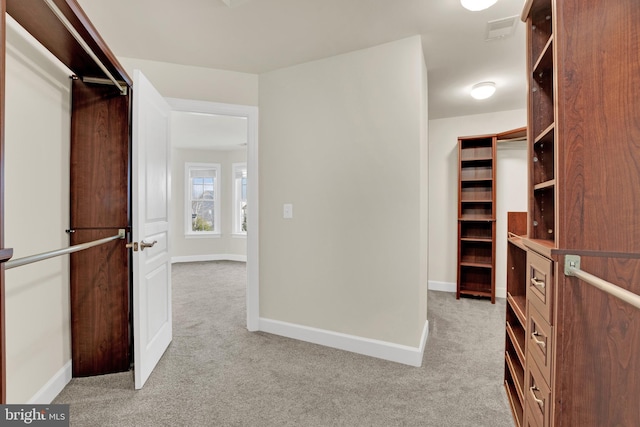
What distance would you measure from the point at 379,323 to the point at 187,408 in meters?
1.44

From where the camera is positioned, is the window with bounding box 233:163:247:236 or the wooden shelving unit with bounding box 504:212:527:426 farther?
the window with bounding box 233:163:247:236

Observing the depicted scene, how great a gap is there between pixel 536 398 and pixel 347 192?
5.78ft

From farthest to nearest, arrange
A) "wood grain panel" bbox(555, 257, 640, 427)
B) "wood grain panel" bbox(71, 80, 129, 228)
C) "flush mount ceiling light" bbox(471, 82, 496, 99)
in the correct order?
"flush mount ceiling light" bbox(471, 82, 496, 99), "wood grain panel" bbox(71, 80, 129, 228), "wood grain panel" bbox(555, 257, 640, 427)

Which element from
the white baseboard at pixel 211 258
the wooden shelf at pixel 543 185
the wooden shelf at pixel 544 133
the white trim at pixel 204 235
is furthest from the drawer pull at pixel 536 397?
the white trim at pixel 204 235

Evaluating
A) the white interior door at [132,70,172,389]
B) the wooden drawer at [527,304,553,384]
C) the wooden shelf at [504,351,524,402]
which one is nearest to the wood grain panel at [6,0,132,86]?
the white interior door at [132,70,172,389]

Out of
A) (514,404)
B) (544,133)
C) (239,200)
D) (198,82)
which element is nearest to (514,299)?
(514,404)

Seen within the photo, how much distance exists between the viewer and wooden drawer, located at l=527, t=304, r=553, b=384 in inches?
43.8

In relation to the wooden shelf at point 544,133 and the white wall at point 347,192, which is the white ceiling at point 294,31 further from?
the wooden shelf at point 544,133

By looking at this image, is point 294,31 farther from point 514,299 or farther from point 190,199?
point 190,199

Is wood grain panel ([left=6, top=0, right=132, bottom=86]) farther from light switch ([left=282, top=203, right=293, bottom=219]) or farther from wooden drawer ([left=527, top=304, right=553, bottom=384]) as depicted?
wooden drawer ([left=527, top=304, right=553, bottom=384])

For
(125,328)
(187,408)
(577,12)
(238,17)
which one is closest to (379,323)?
(187,408)

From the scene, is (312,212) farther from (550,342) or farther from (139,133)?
(550,342)

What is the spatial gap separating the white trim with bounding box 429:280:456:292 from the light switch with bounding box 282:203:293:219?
8.67 ft

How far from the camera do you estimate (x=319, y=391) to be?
2.02 meters
